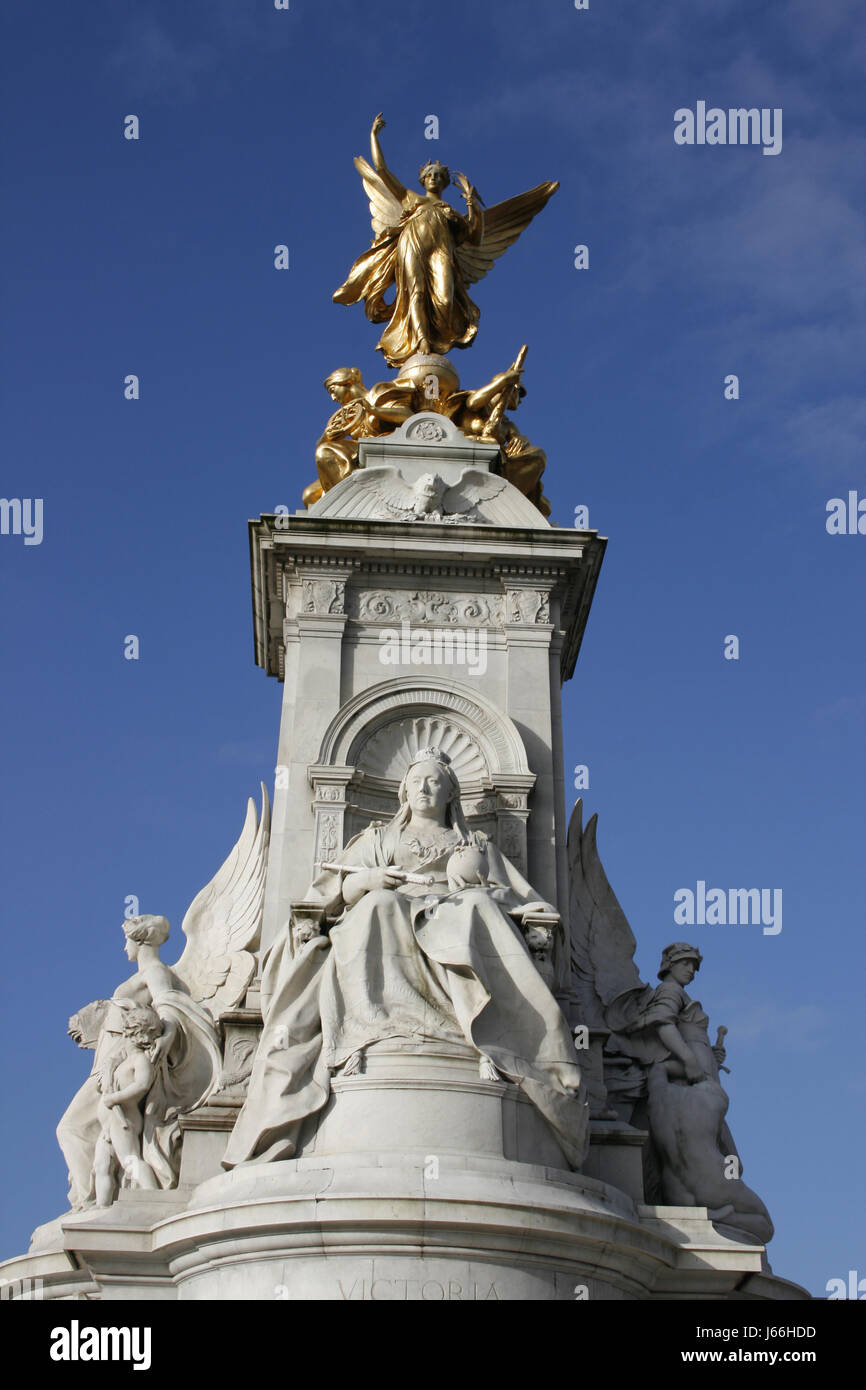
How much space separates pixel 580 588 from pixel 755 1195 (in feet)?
23.8

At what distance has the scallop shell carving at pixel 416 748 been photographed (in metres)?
18.3

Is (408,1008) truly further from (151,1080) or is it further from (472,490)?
(472,490)

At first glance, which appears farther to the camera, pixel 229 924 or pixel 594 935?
pixel 594 935

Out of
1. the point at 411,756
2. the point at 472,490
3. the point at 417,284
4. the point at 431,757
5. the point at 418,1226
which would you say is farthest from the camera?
the point at 417,284

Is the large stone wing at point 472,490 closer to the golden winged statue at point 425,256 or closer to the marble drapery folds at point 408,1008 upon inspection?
the golden winged statue at point 425,256

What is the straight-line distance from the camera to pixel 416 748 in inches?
726

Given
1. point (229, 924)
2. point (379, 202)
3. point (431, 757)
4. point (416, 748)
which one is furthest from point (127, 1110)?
point (379, 202)

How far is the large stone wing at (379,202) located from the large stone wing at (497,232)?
0.58 ft

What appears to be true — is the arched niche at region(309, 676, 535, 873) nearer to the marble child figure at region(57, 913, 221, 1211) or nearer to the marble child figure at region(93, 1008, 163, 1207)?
the marble child figure at region(57, 913, 221, 1211)

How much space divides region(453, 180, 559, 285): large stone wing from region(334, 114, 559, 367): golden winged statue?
14mm

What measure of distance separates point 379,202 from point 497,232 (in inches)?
67.5

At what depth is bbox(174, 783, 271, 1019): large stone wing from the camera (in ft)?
59.3
